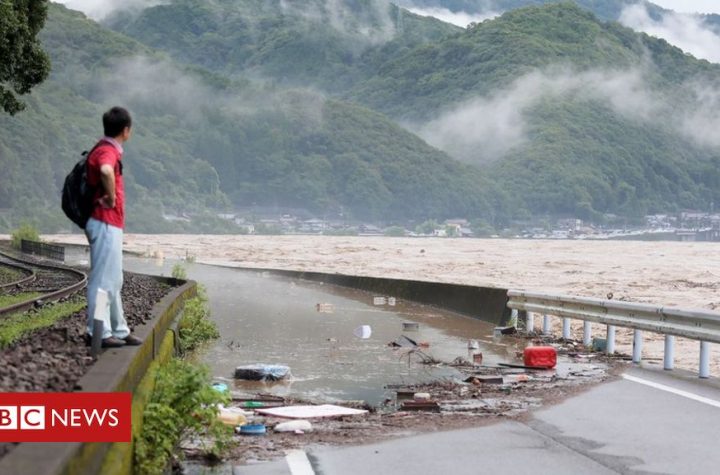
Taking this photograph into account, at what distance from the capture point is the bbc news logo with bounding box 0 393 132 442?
657 centimetres

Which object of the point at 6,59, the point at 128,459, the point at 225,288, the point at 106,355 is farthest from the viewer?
the point at 225,288

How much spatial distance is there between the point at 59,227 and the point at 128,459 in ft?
580

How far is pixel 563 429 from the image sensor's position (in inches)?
451

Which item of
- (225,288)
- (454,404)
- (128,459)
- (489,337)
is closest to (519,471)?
(128,459)

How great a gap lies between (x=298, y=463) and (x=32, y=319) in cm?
945

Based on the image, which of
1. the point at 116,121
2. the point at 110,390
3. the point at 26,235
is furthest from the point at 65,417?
the point at 26,235

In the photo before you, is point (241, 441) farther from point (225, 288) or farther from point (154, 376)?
point (225, 288)

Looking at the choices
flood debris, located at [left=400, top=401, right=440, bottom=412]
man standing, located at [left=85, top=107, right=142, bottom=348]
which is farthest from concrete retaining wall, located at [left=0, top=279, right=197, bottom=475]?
flood debris, located at [left=400, top=401, right=440, bottom=412]

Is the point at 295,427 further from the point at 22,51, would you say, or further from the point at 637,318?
the point at 22,51

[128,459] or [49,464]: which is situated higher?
[49,464]

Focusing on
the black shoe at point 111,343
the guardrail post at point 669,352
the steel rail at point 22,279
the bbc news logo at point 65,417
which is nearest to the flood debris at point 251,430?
the black shoe at point 111,343

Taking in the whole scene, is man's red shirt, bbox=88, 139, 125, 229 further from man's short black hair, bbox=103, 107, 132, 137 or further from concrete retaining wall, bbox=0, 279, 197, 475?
concrete retaining wall, bbox=0, 279, 197, 475

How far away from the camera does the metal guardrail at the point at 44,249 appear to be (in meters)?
56.4

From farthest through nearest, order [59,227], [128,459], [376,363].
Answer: [59,227] < [376,363] < [128,459]
